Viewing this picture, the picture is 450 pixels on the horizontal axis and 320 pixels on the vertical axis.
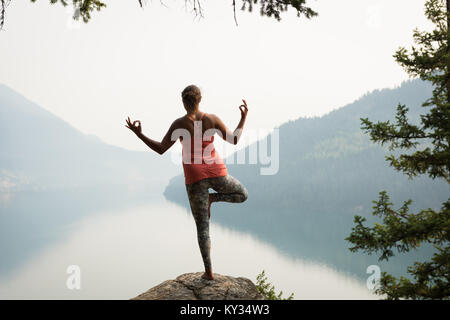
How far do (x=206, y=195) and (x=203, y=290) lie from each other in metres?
1.31

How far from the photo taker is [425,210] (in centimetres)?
717

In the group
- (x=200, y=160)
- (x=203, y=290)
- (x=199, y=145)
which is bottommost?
(x=203, y=290)

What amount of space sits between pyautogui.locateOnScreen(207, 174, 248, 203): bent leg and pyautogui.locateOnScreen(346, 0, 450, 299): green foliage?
354 cm

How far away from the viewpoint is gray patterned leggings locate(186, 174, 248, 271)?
423cm

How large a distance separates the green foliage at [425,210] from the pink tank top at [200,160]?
4035 millimetres

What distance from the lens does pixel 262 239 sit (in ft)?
294

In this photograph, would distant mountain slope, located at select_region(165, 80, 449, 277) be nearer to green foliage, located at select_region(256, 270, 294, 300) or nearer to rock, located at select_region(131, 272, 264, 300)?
green foliage, located at select_region(256, 270, 294, 300)

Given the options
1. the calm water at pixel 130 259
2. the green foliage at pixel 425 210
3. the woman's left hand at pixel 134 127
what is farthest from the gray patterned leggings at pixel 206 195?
the calm water at pixel 130 259

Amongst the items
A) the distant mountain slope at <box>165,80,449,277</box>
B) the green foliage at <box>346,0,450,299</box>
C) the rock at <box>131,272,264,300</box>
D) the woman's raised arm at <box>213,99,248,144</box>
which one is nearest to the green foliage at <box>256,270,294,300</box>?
the green foliage at <box>346,0,450,299</box>

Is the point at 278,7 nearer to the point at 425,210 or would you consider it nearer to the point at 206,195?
A: the point at 206,195

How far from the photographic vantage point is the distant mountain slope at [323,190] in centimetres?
8762

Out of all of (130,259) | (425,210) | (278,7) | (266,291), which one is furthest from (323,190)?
(278,7)
